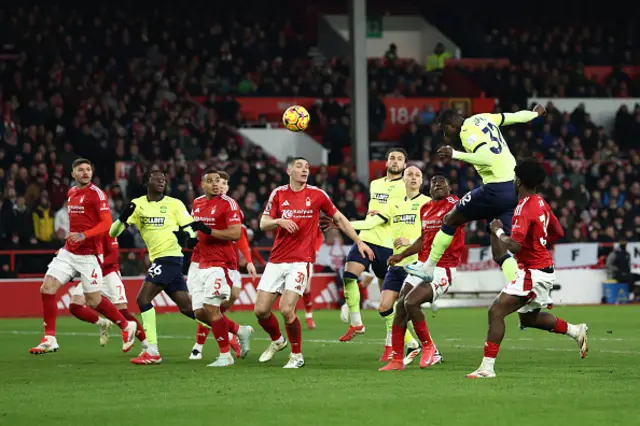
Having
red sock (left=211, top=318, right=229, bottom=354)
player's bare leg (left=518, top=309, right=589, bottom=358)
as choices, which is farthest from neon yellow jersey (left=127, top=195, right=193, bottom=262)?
player's bare leg (left=518, top=309, right=589, bottom=358)

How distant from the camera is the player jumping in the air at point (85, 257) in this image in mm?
16188

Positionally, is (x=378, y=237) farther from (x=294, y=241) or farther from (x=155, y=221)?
(x=294, y=241)

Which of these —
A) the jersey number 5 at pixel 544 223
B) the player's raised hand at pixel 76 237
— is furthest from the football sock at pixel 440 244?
the player's raised hand at pixel 76 237

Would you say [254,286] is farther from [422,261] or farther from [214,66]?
[422,261]

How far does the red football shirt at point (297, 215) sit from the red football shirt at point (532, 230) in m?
2.74

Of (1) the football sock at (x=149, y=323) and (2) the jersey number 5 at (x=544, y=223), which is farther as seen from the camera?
(1) the football sock at (x=149, y=323)

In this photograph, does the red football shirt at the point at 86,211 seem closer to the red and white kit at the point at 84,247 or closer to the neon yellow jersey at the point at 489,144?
the red and white kit at the point at 84,247

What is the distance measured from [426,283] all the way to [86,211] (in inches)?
208

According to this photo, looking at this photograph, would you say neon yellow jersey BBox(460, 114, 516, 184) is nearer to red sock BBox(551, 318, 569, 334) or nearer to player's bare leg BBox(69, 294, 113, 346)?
red sock BBox(551, 318, 569, 334)

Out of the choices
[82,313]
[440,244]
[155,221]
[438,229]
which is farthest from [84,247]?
[440,244]

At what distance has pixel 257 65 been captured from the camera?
3806 centimetres

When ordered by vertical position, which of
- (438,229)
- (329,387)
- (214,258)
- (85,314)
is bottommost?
(329,387)

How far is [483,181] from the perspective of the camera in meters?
13.2

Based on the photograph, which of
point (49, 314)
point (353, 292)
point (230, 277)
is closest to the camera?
point (230, 277)
